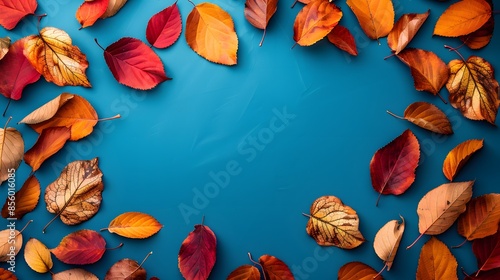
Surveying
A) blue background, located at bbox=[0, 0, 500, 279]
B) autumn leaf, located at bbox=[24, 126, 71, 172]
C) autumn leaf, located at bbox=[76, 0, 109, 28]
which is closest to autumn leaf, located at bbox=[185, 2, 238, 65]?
blue background, located at bbox=[0, 0, 500, 279]

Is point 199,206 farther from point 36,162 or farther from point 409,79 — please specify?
point 409,79

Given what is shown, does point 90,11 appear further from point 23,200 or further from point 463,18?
point 463,18

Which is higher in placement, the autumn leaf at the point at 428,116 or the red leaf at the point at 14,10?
the red leaf at the point at 14,10

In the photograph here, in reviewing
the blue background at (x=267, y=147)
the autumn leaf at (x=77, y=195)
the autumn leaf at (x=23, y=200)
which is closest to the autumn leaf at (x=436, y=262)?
the blue background at (x=267, y=147)

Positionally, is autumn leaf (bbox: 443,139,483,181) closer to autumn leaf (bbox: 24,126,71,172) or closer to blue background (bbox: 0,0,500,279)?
blue background (bbox: 0,0,500,279)

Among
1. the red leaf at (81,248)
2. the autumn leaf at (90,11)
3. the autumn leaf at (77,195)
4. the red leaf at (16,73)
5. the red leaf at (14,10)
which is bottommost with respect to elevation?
the red leaf at (81,248)

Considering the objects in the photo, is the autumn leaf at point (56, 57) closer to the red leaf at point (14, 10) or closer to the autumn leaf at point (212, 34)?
the red leaf at point (14, 10)
